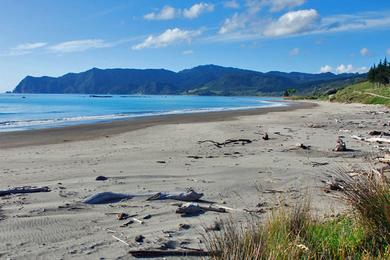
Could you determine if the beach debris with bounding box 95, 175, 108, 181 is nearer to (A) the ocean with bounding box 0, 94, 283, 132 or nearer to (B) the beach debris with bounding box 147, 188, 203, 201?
(B) the beach debris with bounding box 147, 188, 203, 201

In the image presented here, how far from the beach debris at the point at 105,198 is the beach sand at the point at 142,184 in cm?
22

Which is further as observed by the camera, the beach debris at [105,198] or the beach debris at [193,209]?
the beach debris at [105,198]

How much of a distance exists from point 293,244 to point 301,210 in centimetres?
124

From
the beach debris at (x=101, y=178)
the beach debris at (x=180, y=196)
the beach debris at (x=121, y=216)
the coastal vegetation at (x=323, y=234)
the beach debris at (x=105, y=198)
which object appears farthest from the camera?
the beach debris at (x=101, y=178)

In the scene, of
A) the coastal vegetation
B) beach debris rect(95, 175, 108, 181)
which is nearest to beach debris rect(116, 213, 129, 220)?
the coastal vegetation

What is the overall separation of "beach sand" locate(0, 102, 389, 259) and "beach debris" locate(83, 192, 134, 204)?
0.71 feet

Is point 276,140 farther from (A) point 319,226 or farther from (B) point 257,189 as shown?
(A) point 319,226

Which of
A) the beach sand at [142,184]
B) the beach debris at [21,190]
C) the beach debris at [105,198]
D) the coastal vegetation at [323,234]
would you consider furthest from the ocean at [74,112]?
the coastal vegetation at [323,234]

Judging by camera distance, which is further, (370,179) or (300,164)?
(300,164)

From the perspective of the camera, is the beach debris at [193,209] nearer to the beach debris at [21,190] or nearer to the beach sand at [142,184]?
the beach sand at [142,184]

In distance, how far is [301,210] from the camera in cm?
532

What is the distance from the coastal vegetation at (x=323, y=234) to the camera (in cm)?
407

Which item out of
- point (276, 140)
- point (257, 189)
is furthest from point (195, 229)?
point (276, 140)

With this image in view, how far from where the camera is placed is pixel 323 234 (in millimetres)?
4984
